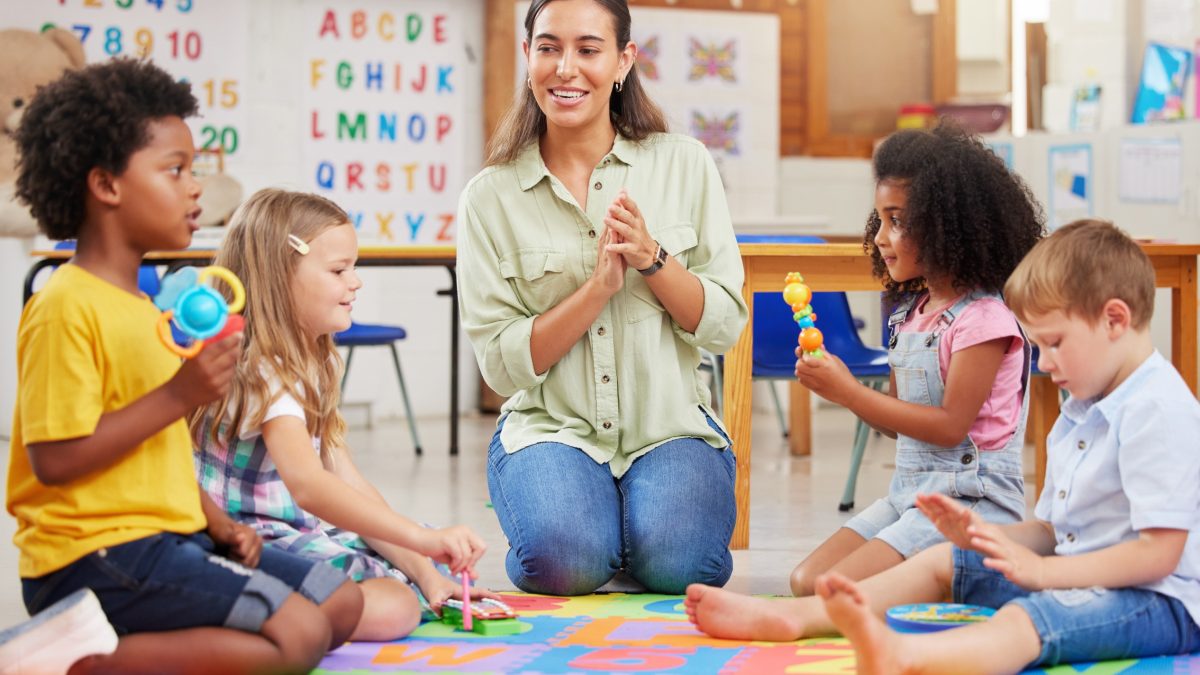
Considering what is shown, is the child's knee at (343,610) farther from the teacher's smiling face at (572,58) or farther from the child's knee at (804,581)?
the teacher's smiling face at (572,58)

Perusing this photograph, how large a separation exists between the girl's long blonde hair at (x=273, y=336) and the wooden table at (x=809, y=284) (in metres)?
1.09

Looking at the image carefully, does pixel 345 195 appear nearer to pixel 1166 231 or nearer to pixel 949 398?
pixel 1166 231

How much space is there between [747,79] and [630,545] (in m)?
3.68

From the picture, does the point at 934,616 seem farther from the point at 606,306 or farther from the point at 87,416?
the point at 87,416

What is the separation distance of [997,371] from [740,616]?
63 cm

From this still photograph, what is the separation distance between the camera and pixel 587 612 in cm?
237

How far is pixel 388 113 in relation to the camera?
5.59 meters

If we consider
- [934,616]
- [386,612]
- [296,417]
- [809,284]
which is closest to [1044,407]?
[809,284]

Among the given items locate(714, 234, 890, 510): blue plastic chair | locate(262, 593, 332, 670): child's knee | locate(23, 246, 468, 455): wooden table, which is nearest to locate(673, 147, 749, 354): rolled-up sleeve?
locate(262, 593, 332, 670): child's knee

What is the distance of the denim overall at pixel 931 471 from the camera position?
7.65 feet

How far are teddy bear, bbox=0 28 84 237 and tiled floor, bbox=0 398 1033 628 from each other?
85 centimetres

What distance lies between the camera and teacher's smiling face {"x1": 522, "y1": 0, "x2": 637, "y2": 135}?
2535 millimetres

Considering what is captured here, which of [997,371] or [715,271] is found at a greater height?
[715,271]

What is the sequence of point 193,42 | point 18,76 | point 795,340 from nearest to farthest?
point 795,340 → point 18,76 → point 193,42
